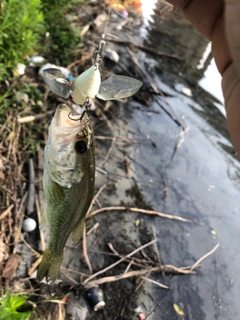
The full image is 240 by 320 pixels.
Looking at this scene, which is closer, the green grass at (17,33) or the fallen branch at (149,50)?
the green grass at (17,33)

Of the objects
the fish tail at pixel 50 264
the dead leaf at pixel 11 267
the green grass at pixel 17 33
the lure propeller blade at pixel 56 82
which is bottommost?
the dead leaf at pixel 11 267

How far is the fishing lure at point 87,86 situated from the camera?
5.29ft

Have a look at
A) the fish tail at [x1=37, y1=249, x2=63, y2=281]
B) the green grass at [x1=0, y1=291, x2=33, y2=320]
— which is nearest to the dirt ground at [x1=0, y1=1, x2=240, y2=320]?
the green grass at [x1=0, y1=291, x2=33, y2=320]

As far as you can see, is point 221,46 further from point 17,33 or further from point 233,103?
point 17,33

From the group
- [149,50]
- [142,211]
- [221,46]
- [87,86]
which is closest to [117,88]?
[87,86]

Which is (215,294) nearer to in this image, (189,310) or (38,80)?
(189,310)

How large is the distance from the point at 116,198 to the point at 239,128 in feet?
9.66

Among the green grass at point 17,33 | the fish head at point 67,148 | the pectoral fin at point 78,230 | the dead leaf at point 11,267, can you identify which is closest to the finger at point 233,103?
the fish head at point 67,148

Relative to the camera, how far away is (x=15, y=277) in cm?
324

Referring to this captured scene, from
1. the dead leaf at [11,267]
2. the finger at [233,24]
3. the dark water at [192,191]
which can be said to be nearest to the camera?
the finger at [233,24]

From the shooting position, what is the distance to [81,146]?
6.43ft

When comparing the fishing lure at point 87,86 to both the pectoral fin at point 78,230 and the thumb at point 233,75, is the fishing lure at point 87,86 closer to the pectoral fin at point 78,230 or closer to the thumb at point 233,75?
the thumb at point 233,75

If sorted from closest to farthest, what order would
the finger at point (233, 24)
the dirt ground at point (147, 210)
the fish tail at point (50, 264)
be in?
the finger at point (233, 24) → the fish tail at point (50, 264) → the dirt ground at point (147, 210)

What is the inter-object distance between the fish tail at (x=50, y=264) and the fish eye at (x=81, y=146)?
0.80 meters
